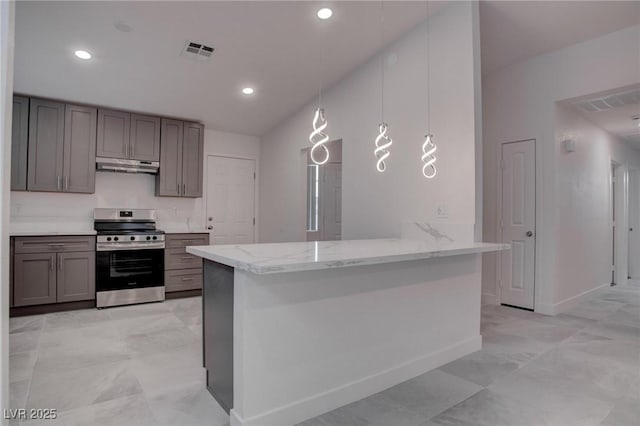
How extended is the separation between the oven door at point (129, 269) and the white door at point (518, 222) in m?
4.33

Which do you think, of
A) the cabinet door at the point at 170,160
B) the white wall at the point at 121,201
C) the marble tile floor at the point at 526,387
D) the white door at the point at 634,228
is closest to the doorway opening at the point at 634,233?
the white door at the point at 634,228

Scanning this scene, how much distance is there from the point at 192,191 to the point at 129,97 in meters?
1.40

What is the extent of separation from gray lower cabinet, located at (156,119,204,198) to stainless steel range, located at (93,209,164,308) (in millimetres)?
617

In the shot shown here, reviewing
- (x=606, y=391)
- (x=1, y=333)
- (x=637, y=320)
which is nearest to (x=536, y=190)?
(x=637, y=320)

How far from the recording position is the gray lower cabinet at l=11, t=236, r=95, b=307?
3.70m

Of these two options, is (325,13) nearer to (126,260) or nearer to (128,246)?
(128,246)

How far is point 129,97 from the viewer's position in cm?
415

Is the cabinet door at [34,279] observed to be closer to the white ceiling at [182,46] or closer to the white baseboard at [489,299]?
the white ceiling at [182,46]

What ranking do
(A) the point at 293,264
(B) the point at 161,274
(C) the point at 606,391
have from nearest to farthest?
(A) the point at 293,264 < (C) the point at 606,391 < (B) the point at 161,274

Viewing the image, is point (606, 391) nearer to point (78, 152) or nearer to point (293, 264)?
point (293, 264)

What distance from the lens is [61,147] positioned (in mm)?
4039

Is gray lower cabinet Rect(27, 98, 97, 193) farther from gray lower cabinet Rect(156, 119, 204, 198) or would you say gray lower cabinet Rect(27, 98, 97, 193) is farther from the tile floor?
the tile floor

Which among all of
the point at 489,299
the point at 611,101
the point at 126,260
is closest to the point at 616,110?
the point at 611,101

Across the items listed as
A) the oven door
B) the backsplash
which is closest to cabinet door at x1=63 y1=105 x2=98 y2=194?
the backsplash
